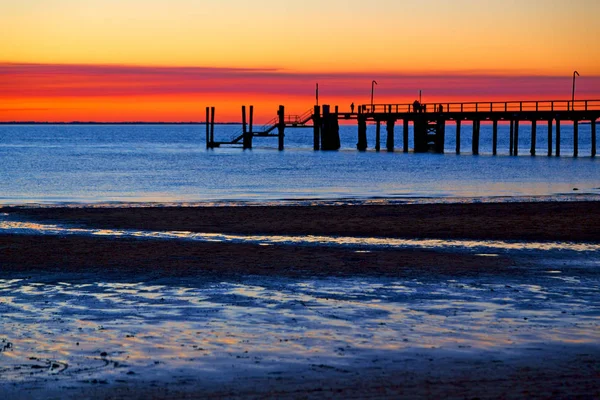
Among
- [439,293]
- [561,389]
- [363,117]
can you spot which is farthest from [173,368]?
[363,117]

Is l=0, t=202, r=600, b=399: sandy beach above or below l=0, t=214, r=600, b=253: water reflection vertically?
above

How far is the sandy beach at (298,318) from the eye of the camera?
869cm

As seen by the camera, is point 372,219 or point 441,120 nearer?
point 372,219

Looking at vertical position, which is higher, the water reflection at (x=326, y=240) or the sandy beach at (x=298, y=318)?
the sandy beach at (x=298, y=318)

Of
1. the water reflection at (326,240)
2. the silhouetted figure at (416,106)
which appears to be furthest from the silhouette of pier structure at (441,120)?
the water reflection at (326,240)

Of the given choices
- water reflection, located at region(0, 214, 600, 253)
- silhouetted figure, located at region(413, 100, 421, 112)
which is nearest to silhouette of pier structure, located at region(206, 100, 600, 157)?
silhouetted figure, located at region(413, 100, 421, 112)

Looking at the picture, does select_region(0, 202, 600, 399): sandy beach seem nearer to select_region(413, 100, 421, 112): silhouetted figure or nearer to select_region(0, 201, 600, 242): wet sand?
select_region(0, 201, 600, 242): wet sand

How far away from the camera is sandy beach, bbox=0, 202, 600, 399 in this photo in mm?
8688

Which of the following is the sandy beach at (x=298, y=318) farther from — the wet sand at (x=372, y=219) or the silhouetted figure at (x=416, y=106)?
the silhouetted figure at (x=416, y=106)

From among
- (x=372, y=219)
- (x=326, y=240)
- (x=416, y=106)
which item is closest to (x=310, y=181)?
(x=372, y=219)

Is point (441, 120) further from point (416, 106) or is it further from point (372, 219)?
point (372, 219)

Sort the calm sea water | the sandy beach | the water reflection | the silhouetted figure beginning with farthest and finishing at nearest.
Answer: the silhouetted figure < the calm sea water < the water reflection < the sandy beach

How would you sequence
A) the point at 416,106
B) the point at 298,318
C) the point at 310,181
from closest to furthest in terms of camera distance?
the point at 298,318, the point at 310,181, the point at 416,106

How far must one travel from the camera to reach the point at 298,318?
11.7 meters
